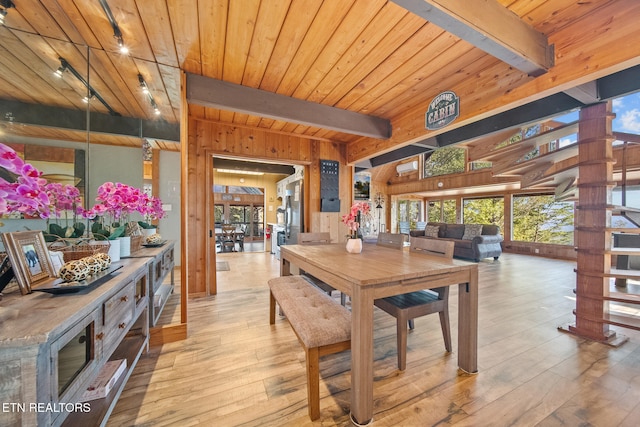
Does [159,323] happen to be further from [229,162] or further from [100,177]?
[229,162]

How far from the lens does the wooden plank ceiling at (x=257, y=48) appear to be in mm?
1477

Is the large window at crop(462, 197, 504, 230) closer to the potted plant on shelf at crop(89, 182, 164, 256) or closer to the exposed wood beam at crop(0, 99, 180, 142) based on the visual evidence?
the exposed wood beam at crop(0, 99, 180, 142)

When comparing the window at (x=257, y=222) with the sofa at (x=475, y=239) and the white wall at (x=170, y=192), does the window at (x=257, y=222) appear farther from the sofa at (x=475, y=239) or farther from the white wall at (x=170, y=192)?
the white wall at (x=170, y=192)

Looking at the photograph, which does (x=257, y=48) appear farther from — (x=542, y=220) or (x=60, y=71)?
(x=542, y=220)

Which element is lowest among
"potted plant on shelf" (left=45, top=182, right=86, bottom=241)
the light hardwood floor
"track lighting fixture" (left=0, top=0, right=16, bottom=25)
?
the light hardwood floor

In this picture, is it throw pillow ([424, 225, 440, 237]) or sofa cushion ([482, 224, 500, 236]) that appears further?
throw pillow ([424, 225, 440, 237])

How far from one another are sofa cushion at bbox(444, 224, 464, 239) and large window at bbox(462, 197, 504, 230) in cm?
247

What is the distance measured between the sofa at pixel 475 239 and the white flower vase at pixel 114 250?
5.77 meters

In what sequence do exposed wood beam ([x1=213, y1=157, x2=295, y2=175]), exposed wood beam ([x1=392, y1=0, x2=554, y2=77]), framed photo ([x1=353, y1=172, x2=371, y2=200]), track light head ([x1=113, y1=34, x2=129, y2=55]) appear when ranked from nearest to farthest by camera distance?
exposed wood beam ([x1=392, y1=0, x2=554, y2=77]), track light head ([x1=113, y1=34, x2=129, y2=55]), exposed wood beam ([x1=213, y1=157, x2=295, y2=175]), framed photo ([x1=353, y1=172, x2=371, y2=200])

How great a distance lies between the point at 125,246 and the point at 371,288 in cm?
182

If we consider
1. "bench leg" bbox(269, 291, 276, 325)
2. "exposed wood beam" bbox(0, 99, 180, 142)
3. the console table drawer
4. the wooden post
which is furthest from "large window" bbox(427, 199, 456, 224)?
the console table drawer

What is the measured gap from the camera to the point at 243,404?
4.50 feet

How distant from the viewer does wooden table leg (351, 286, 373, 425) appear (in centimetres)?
123

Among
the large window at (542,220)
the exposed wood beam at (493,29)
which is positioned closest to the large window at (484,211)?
the large window at (542,220)
